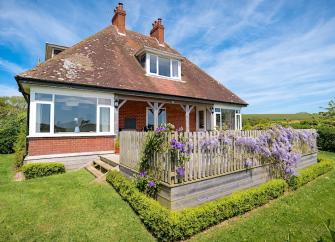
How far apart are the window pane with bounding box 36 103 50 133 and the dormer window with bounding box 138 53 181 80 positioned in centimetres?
673

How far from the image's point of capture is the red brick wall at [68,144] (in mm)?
8734

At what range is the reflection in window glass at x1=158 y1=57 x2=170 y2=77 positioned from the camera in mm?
14367

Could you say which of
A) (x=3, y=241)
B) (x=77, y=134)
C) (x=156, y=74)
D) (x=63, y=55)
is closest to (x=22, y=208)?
(x=3, y=241)

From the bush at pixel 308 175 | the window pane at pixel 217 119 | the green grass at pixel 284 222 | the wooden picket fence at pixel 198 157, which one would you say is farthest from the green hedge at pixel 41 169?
the window pane at pixel 217 119

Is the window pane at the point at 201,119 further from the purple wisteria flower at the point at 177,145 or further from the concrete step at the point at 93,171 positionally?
the purple wisteria flower at the point at 177,145

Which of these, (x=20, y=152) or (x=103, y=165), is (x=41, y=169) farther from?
(x=20, y=152)

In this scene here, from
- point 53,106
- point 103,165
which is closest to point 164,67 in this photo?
point 53,106

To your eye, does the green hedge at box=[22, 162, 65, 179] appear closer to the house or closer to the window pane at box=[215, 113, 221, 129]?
the house

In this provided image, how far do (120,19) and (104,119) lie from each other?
10.2m

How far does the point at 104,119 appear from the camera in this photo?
1059 cm

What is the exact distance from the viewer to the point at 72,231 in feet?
13.8

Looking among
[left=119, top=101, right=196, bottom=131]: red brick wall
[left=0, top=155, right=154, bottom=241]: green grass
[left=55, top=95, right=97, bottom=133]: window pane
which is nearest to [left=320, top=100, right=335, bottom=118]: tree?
[left=119, top=101, right=196, bottom=131]: red brick wall

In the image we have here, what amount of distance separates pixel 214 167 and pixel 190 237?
71.8 inches

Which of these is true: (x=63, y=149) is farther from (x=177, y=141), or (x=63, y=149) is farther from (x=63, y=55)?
(x=177, y=141)
